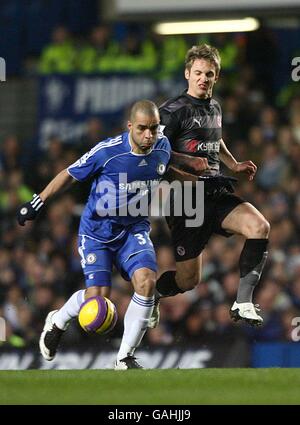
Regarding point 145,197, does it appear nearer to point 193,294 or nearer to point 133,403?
point 133,403

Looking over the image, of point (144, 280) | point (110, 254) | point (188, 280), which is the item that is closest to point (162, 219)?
point (188, 280)

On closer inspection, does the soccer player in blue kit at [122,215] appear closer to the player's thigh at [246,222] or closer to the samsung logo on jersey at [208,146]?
the samsung logo on jersey at [208,146]

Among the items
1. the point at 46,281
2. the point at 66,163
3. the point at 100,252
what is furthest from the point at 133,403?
the point at 66,163

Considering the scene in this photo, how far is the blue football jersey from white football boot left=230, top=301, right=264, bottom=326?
93cm

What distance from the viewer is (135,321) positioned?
31.3ft

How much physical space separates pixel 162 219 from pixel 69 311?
4758 mm

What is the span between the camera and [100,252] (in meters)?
9.70

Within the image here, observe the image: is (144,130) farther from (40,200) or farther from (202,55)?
(40,200)

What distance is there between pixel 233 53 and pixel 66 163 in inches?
97.5

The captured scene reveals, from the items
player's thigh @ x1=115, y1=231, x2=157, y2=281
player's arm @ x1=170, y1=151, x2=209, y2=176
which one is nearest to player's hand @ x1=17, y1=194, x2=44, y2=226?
player's thigh @ x1=115, y1=231, x2=157, y2=281

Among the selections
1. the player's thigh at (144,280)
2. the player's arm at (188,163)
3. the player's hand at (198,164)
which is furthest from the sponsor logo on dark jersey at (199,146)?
the player's thigh at (144,280)

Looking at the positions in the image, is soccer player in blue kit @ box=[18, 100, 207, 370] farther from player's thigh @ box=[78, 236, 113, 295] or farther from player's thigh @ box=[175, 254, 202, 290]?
player's thigh @ box=[175, 254, 202, 290]

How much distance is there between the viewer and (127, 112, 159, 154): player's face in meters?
9.23
